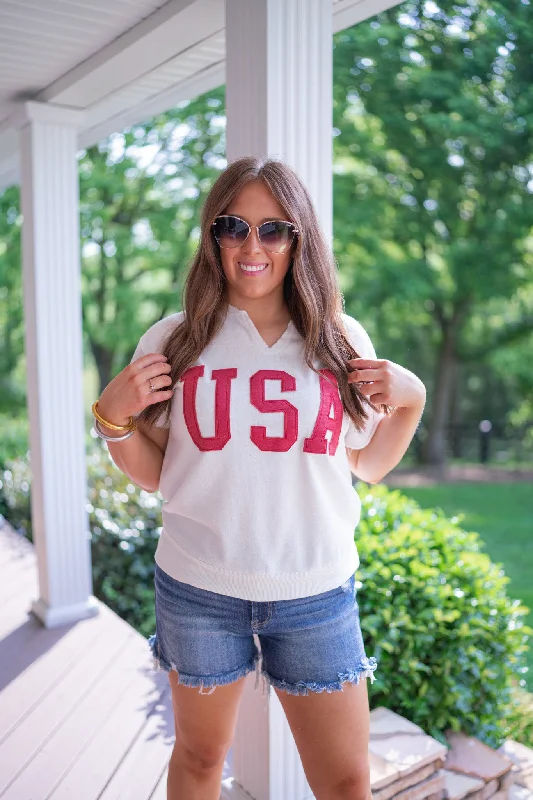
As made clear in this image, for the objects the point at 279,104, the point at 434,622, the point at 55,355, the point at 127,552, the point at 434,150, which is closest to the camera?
the point at 279,104

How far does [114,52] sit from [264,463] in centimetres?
194

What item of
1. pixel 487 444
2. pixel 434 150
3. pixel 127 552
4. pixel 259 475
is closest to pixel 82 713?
pixel 127 552

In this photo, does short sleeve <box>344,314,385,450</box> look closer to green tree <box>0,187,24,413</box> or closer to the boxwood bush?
the boxwood bush

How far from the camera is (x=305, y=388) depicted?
57.4 inches

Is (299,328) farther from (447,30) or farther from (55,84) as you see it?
(447,30)

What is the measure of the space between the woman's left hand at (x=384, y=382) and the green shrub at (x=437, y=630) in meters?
1.22

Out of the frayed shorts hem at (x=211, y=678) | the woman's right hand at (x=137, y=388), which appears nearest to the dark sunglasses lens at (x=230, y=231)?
the woman's right hand at (x=137, y=388)

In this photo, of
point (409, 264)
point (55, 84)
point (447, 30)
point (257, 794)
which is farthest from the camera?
point (409, 264)

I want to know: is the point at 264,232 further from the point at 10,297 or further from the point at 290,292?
the point at 10,297

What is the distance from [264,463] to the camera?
4.66ft

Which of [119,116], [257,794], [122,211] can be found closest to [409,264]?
[122,211]

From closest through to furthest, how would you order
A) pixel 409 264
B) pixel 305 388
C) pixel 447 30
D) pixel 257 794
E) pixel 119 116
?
pixel 305 388
pixel 257 794
pixel 119 116
pixel 447 30
pixel 409 264

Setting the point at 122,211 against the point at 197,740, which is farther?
the point at 122,211

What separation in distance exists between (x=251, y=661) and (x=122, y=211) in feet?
28.6
